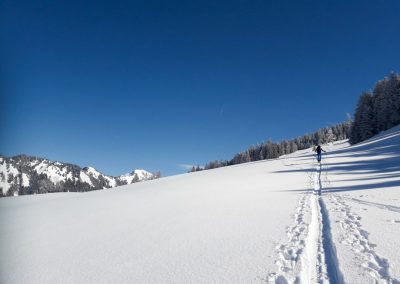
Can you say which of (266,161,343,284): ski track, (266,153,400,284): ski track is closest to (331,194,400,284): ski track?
(266,153,400,284): ski track

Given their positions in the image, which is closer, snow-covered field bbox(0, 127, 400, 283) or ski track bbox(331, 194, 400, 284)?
ski track bbox(331, 194, 400, 284)

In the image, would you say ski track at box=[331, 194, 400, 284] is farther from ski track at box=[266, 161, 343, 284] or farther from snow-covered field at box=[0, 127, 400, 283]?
ski track at box=[266, 161, 343, 284]

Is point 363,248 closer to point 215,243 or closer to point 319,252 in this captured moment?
point 319,252

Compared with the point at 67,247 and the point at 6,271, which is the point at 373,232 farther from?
the point at 6,271

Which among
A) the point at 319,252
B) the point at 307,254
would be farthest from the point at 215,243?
the point at 319,252

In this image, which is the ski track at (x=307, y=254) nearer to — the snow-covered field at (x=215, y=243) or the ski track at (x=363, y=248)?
the snow-covered field at (x=215, y=243)

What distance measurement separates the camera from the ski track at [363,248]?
213 inches

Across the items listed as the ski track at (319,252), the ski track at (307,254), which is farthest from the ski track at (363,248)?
the ski track at (307,254)

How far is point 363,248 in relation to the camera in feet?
22.4

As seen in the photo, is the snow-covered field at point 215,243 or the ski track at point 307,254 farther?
the snow-covered field at point 215,243

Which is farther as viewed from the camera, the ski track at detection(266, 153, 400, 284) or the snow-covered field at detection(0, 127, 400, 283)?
the snow-covered field at detection(0, 127, 400, 283)

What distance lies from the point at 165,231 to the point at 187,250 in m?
2.06

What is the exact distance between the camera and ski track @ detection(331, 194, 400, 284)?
17.7 feet

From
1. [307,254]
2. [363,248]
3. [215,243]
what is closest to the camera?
[307,254]
